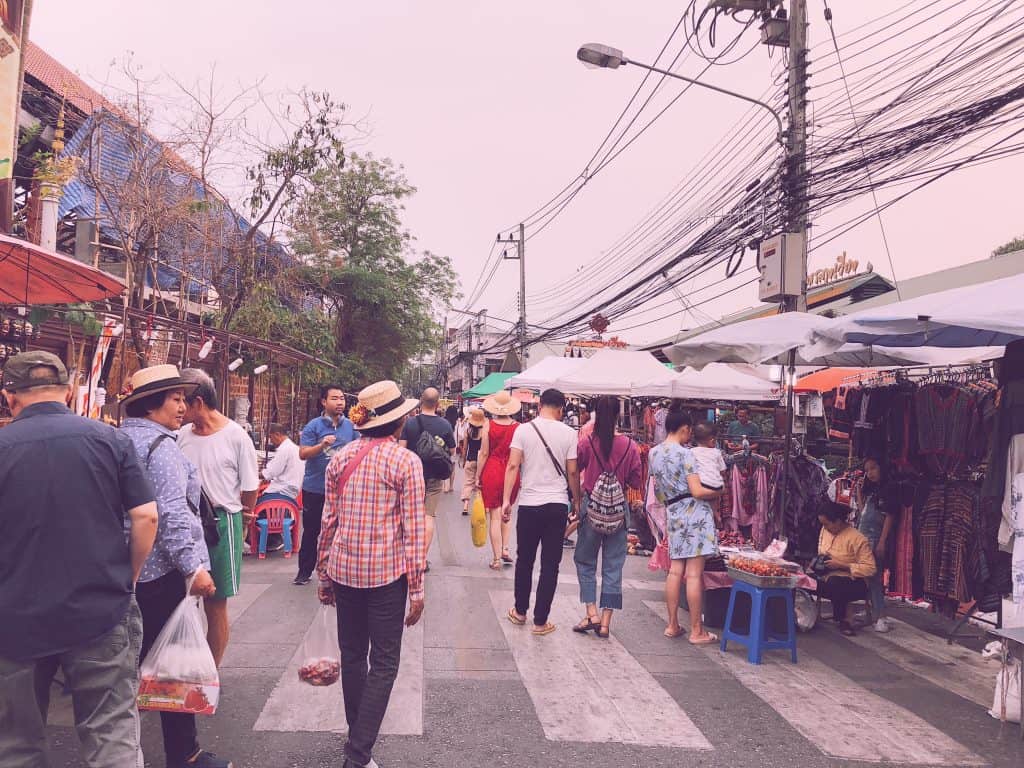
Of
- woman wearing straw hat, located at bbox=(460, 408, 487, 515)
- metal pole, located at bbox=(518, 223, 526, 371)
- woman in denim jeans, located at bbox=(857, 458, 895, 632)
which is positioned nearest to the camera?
woman in denim jeans, located at bbox=(857, 458, 895, 632)

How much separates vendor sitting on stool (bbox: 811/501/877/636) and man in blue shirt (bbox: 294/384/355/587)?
4.49 metres

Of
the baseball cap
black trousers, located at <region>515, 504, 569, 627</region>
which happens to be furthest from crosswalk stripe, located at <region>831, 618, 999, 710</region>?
the baseball cap

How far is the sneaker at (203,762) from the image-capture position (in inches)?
132

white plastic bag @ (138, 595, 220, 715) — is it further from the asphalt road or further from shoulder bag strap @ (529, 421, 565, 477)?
shoulder bag strap @ (529, 421, 565, 477)

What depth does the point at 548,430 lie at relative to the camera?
6008 mm

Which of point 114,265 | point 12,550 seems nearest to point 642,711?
point 12,550

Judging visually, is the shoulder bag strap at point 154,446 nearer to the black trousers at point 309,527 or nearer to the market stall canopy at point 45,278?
the market stall canopy at point 45,278

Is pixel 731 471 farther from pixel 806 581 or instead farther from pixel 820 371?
pixel 820 371

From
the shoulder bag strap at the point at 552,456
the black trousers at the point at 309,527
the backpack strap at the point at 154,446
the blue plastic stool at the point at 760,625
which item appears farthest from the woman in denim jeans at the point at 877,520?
the backpack strap at the point at 154,446

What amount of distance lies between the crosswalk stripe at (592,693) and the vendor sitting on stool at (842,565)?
216 cm

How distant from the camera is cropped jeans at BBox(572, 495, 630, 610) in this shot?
5.94 m

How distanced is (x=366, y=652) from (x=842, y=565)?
4642 millimetres

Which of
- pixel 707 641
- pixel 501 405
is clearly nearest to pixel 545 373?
pixel 501 405

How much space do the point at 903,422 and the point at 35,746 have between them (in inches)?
272
